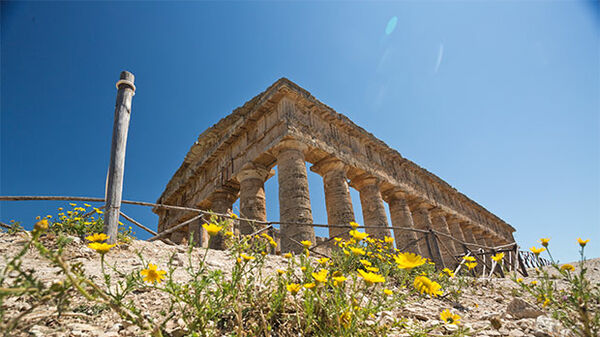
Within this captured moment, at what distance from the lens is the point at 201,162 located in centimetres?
1306

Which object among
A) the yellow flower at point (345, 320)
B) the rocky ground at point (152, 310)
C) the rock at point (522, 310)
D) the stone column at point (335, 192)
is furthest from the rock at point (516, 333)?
the stone column at point (335, 192)

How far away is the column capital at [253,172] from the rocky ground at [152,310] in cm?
564

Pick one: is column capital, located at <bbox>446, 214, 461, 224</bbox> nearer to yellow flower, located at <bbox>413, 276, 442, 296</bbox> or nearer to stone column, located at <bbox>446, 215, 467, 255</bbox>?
stone column, located at <bbox>446, 215, 467, 255</bbox>

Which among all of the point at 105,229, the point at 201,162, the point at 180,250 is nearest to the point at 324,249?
the point at 201,162

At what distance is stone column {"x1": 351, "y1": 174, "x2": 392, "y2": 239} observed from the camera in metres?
10.5

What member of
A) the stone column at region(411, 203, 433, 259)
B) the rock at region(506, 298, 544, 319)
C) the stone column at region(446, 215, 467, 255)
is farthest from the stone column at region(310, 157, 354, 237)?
the stone column at region(446, 215, 467, 255)

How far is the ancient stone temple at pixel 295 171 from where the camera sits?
30.6 feet

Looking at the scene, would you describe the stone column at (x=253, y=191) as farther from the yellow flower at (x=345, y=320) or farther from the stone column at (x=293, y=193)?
the yellow flower at (x=345, y=320)

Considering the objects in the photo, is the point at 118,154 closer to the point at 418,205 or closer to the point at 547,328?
the point at 547,328

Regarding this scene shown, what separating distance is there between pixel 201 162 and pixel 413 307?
11.4 m

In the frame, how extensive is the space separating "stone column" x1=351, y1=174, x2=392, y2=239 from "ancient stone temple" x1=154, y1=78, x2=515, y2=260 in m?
0.04

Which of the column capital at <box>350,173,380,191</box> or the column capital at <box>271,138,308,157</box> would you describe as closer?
the column capital at <box>271,138,308,157</box>

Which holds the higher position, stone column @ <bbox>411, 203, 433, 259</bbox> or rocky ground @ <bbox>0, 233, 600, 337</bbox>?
stone column @ <bbox>411, 203, 433, 259</bbox>

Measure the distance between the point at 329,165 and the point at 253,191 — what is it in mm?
2834
